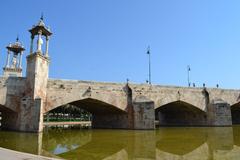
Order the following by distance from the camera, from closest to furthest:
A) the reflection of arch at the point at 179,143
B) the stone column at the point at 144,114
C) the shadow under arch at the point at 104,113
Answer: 1. the reflection of arch at the point at 179,143
2. the stone column at the point at 144,114
3. the shadow under arch at the point at 104,113

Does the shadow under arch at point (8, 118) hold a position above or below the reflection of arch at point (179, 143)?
above

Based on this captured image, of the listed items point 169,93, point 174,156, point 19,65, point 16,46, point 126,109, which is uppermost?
point 16,46

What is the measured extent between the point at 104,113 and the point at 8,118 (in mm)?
10412

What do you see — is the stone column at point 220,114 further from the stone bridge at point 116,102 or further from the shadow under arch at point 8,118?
the shadow under arch at point 8,118

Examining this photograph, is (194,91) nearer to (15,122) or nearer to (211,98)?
(211,98)

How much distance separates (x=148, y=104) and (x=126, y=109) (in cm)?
248

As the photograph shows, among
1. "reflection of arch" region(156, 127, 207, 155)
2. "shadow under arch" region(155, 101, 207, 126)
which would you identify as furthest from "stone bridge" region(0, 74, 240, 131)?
"reflection of arch" region(156, 127, 207, 155)

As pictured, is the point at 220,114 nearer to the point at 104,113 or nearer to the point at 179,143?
the point at 104,113

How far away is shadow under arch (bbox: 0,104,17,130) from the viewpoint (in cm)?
1990

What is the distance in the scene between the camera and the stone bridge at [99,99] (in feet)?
63.3

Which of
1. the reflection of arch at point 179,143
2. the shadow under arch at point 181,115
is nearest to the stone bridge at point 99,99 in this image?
the shadow under arch at point 181,115

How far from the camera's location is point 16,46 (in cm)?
3309

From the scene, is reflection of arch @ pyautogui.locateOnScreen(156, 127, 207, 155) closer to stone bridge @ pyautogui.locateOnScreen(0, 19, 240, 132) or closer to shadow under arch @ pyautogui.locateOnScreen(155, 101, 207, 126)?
stone bridge @ pyautogui.locateOnScreen(0, 19, 240, 132)

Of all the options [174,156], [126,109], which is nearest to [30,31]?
[126,109]
